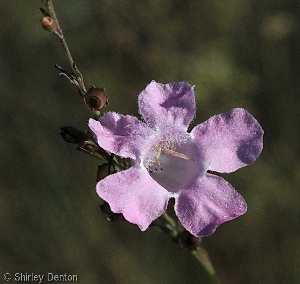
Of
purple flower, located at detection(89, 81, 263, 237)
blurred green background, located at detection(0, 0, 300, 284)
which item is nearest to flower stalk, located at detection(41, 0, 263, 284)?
purple flower, located at detection(89, 81, 263, 237)

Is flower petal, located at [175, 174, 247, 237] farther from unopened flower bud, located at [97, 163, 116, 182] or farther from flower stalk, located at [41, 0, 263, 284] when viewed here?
unopened flower bud, located at [97, 163, 116, 182]

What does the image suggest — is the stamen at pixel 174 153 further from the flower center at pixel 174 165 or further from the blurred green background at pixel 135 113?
the blurred green background at pixel 135 113

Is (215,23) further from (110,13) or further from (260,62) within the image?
(110,13)

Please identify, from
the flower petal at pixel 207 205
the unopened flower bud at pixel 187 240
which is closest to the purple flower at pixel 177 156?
the flower petal at pixel 207 205

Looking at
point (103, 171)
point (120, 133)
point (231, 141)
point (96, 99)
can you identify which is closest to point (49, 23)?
point (96, 99)

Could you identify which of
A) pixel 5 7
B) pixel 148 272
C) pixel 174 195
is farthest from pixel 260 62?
pixel 174 195

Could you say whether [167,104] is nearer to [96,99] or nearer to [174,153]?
[174,153]
